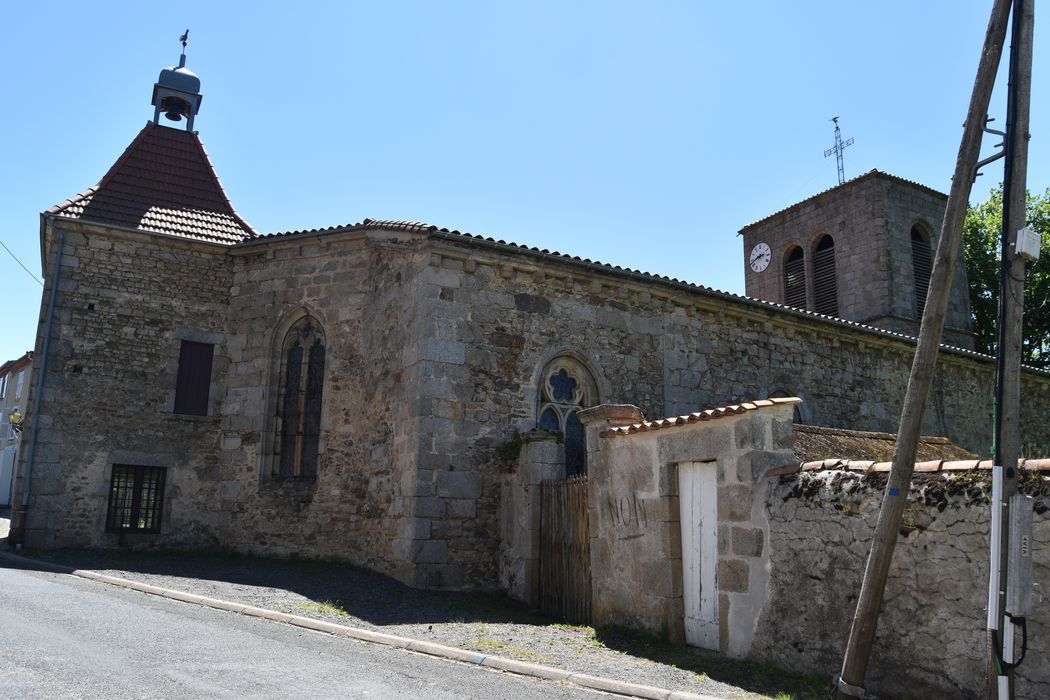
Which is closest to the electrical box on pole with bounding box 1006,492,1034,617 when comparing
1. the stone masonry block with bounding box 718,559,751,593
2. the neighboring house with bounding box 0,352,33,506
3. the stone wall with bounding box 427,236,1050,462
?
the stone masonry block with bounding box 718,559,751,593

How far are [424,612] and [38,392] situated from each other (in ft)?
24.7

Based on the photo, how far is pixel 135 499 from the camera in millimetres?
12758

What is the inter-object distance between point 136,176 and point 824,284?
1843cm

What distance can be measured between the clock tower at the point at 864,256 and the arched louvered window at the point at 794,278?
0.10 ft

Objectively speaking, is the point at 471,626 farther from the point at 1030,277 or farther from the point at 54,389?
the point at 1030,277

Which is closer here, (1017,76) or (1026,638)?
(1026,638)

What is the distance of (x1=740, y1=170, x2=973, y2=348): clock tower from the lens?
2209 centimetres

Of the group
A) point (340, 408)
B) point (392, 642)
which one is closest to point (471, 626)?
point (392, 642)

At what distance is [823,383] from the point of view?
15711 mm

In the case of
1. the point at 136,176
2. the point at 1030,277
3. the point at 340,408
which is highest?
the point at 1030,277

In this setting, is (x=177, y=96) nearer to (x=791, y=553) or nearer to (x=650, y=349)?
(x=650, y=349)

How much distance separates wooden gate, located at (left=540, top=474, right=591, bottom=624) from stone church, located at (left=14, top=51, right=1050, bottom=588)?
0.94 metres

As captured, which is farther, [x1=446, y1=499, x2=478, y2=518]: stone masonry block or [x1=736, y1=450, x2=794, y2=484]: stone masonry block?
[x1=446, y1=499, x2=478, y2=518]: stone masonry block

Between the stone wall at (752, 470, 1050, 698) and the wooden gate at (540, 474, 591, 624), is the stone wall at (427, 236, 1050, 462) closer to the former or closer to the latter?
the wooden gate at (540, 474, 591, 624)
